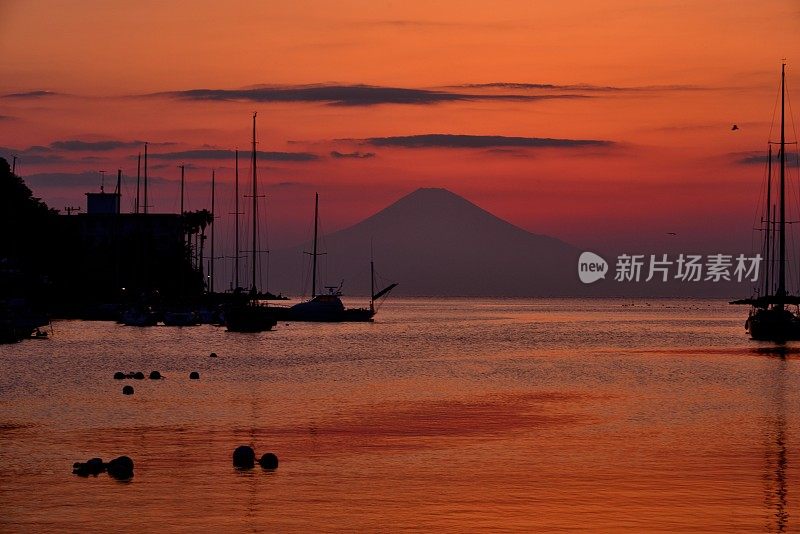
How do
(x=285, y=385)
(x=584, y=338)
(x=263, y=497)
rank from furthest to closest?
(x=584, y=338), (x=285, y=385), (x=263, y=497)

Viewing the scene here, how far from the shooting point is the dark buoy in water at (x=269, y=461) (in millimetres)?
37656

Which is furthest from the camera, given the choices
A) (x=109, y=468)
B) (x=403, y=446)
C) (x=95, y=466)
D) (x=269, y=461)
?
(x=403, y=446)

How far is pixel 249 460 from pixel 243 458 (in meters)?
0.19

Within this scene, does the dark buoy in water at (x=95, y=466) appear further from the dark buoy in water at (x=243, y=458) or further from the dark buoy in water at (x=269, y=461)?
the dark buoy in water at (x=269, y=461)

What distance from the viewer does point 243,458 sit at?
37875mm

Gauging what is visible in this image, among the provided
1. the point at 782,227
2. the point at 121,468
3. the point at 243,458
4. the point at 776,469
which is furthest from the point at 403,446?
the point at 782,227

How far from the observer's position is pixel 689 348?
127 meters

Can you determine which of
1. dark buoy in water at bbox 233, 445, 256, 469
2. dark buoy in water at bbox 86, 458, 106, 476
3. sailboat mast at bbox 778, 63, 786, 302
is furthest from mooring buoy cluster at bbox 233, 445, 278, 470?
sailboat mast at bbox 778, 63, 786, 302

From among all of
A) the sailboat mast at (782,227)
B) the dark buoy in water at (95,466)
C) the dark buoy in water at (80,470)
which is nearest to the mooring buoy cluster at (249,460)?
the dark buoy in water at (95,466)

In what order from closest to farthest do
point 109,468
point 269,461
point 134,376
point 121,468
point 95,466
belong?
point 121,468
point 109,468
point 95,466
point 269,461
point 134,376

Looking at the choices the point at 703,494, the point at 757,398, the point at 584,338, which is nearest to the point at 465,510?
the point at 703,494

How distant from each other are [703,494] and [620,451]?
8686 millimetres

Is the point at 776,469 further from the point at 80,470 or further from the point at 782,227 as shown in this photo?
the point at 782,227

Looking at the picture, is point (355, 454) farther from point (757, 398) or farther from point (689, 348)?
point (689, 348)
